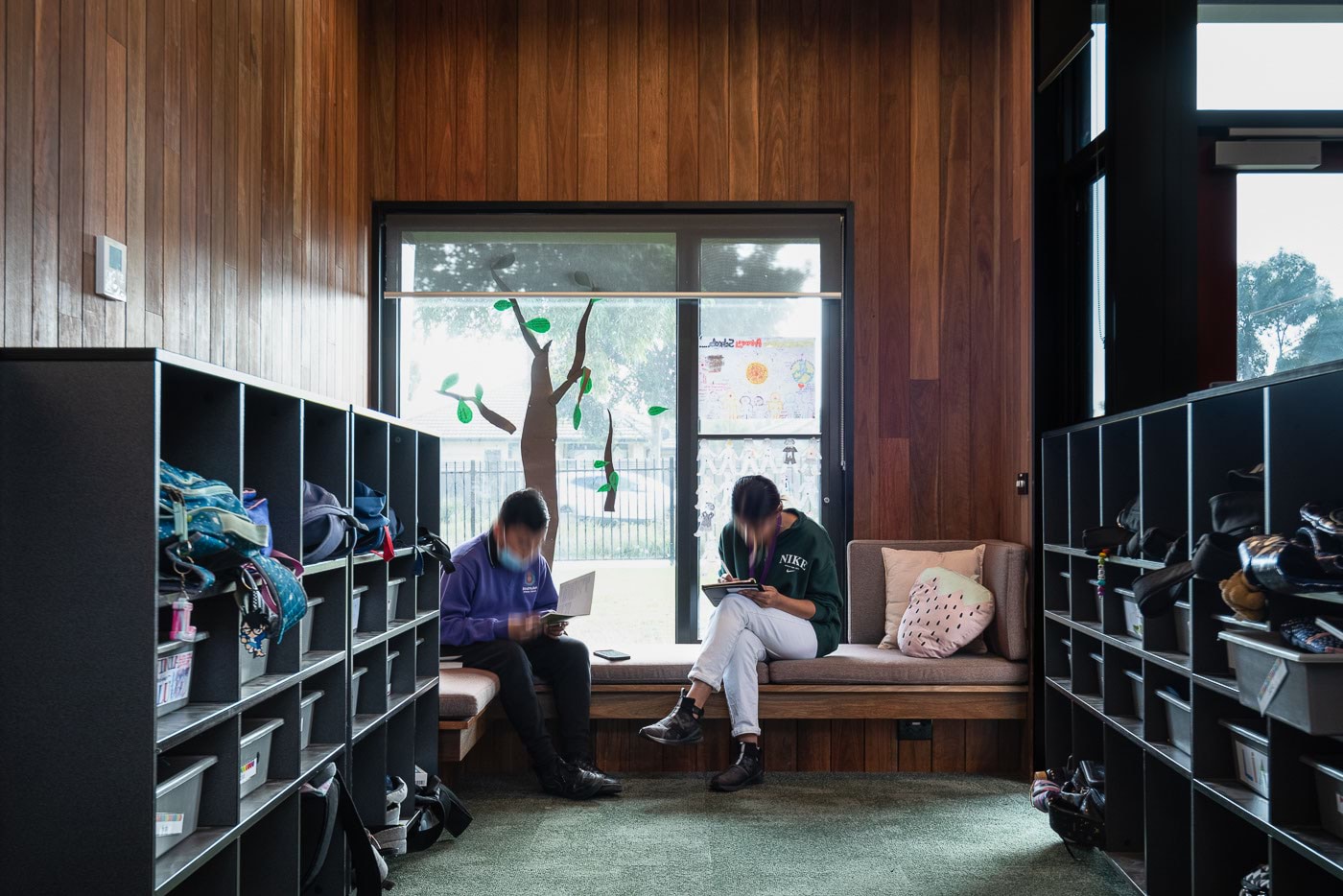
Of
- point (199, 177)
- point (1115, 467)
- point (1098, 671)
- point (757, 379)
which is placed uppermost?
point (199, 177)

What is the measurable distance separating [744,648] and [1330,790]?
87.9 inches

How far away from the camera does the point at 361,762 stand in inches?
121

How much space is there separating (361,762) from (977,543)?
8.92 ft

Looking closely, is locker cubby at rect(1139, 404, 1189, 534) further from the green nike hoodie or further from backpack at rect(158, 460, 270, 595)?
backpack at rect(158, 460, 270, 595)

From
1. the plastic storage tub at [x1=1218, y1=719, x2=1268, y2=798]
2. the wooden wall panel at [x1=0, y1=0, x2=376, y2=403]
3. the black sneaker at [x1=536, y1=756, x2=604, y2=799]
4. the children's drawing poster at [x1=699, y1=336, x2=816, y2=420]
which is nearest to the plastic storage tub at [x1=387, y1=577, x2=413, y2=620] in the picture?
the wooden wall panel at [x1=0, y1=0, x2=376, y2=403]

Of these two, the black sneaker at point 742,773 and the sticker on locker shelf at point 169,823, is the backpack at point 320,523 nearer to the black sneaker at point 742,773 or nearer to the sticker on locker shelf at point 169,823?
the sticker on locker shelf at point 169,823

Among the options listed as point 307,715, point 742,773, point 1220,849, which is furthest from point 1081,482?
point 307,715

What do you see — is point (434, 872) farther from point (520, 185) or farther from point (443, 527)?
point (520, 185)

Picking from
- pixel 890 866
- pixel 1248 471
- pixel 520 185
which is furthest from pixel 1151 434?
pixel 520 185

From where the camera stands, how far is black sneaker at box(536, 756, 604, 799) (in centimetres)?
391

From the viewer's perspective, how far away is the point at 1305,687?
1.94m

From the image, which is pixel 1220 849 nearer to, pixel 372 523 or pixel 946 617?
pixel 946 617

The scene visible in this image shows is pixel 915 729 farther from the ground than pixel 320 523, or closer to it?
closer to it

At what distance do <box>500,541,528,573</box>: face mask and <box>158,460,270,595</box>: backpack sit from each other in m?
2.09
